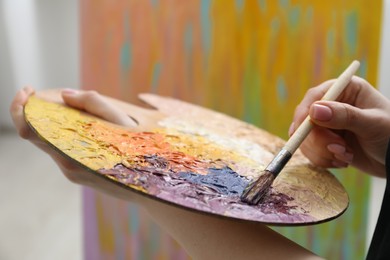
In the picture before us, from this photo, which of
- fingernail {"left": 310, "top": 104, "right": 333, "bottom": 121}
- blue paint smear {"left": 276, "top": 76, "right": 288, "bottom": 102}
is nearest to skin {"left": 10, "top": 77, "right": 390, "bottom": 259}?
fingernail {"left": 310, "top": 104, "right": 333, "bottom": 121}

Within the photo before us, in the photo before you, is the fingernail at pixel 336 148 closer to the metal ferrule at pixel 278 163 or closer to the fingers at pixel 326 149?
the fingers at pixel 326 149

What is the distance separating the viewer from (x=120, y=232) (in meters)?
0.90

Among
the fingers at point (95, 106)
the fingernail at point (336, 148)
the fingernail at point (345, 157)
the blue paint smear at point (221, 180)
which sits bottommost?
the fingernail at point (345, 157)

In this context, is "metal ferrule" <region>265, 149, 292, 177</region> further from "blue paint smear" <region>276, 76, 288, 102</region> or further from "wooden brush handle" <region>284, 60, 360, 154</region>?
"blue paint smear" <region>276, 76, 288, 102</region>

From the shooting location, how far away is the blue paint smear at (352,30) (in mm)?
795

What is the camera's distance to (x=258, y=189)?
15.0 inches

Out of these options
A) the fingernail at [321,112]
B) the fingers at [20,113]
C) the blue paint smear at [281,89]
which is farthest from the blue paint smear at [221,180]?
the blue paint smear at [281,89]

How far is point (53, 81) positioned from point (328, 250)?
1395mm

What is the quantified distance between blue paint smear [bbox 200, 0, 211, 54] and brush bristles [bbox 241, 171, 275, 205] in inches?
18.8

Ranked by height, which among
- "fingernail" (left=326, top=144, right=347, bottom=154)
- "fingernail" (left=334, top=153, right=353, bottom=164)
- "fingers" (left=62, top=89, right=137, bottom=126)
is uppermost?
"fingers" (left=62, top=89, right=137, bottom=126)

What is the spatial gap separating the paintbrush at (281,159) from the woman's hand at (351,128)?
2 centimetres

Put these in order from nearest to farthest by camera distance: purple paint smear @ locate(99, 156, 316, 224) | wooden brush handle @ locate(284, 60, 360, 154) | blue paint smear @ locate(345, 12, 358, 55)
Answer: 1. purple paint smear @ locate(99, 156, 316, 224)
2. wooden brush handle @ locate(284, 60, 360, 154)
3. blue paint smear @ locate(345, 12, 358, 55)

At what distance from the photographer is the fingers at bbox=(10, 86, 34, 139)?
0.50 metres

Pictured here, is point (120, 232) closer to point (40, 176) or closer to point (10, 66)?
point (40, 176)
